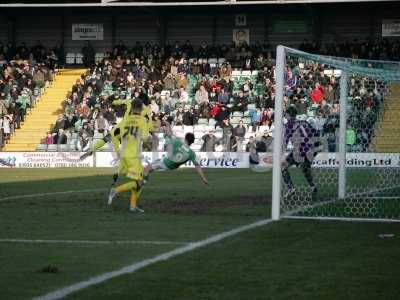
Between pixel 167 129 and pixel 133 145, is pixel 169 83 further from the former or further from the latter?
pixel 133 145

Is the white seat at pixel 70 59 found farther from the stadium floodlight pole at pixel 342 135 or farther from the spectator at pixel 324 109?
the stadium floodlight pole at pixel 342 135

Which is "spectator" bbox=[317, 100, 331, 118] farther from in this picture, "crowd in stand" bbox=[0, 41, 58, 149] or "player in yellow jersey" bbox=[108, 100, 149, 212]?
"crowd in stand" bbox=[0, 41, 58, 149]

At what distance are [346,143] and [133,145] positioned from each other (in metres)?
5.29

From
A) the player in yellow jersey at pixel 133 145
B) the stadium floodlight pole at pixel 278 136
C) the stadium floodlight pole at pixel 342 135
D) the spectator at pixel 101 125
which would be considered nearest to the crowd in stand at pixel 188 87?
the spectator at pixel 101 125

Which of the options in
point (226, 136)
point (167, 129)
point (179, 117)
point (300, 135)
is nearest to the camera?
point (300, 135)

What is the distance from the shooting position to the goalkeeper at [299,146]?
18.3 metres

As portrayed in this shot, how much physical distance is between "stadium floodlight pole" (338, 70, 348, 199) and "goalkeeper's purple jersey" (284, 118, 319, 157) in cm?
65

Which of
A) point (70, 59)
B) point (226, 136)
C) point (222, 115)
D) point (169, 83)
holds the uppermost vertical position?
point (70, 59)

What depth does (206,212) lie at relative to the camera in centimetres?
1551

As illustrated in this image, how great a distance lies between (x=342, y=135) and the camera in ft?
61.5

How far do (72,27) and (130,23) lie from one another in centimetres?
351

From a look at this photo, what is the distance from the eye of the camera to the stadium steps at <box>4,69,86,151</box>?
140 ft

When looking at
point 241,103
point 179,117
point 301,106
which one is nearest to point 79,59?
point 179,117

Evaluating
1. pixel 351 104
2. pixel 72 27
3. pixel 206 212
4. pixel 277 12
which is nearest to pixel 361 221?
pixel 206 212
